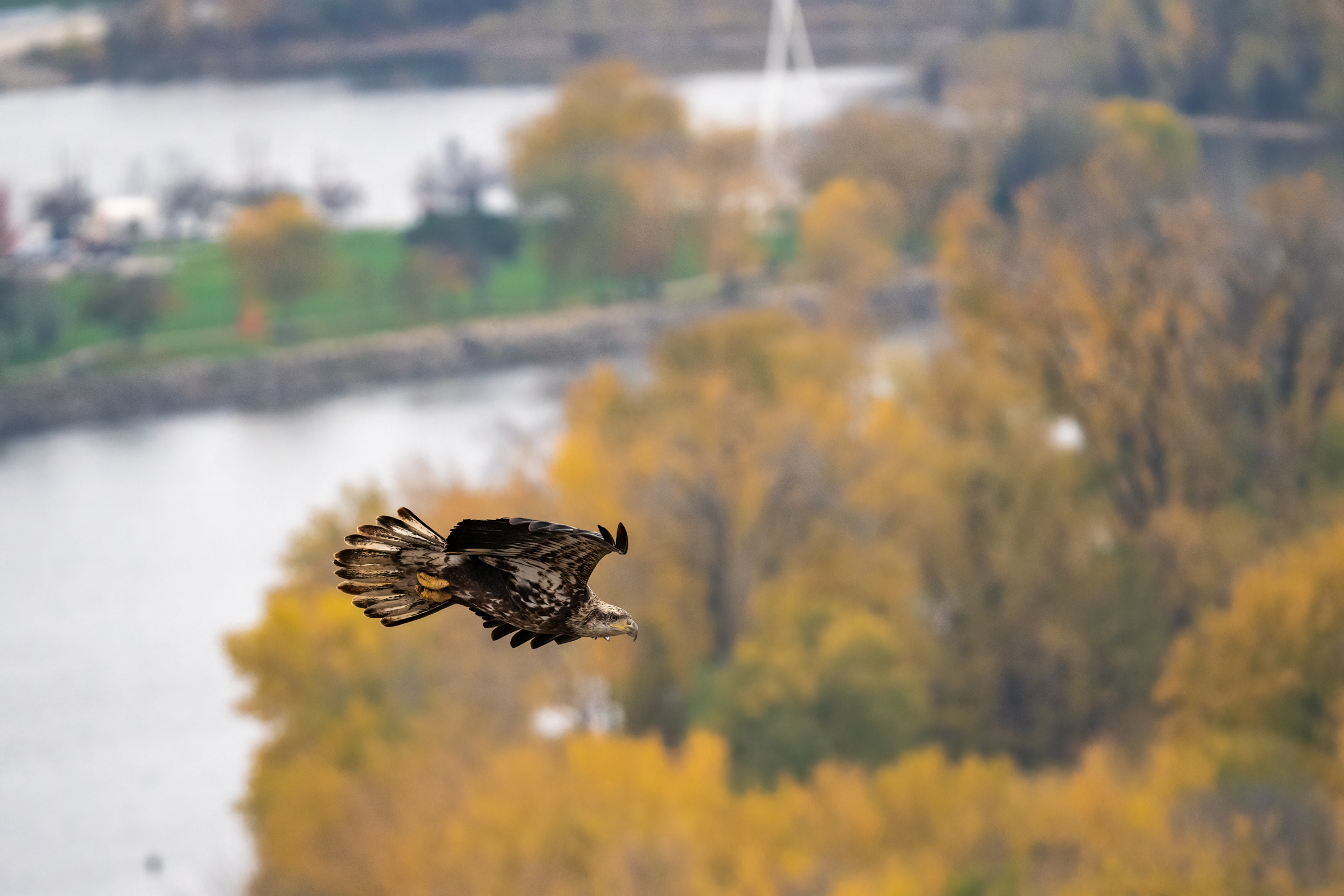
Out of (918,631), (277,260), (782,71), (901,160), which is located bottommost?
(277,260)

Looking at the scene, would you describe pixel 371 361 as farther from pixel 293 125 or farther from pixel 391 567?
pixel 391 567

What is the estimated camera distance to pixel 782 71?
93.0 metres

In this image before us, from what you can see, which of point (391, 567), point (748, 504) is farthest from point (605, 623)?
point (748, 504)

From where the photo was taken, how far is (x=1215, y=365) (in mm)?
39969

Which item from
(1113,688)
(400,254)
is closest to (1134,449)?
(1113,688)

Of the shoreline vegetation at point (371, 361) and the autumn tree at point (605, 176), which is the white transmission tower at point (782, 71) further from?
the shoreline vegetation at point (371, 361)

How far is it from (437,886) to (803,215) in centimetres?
5339

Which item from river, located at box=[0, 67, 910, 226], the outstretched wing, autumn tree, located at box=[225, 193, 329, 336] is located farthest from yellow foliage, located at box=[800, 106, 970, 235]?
the outstretched wing

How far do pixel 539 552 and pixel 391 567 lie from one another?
378 mm

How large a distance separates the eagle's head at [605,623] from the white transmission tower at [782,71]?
83.0 metres

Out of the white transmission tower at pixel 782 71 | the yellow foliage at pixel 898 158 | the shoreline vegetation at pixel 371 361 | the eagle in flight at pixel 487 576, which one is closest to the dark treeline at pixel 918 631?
the shoreline vegetation at pixel 371 361

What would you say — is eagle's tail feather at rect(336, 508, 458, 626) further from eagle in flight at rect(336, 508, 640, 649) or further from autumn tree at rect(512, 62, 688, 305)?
autumn tree at rect(512, 62, 688, 305)

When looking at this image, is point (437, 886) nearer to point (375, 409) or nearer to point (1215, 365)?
point (1215, 365)

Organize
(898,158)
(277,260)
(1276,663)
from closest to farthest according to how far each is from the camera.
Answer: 1. (1276,663)
2. (277,260)
3. (898,158)
